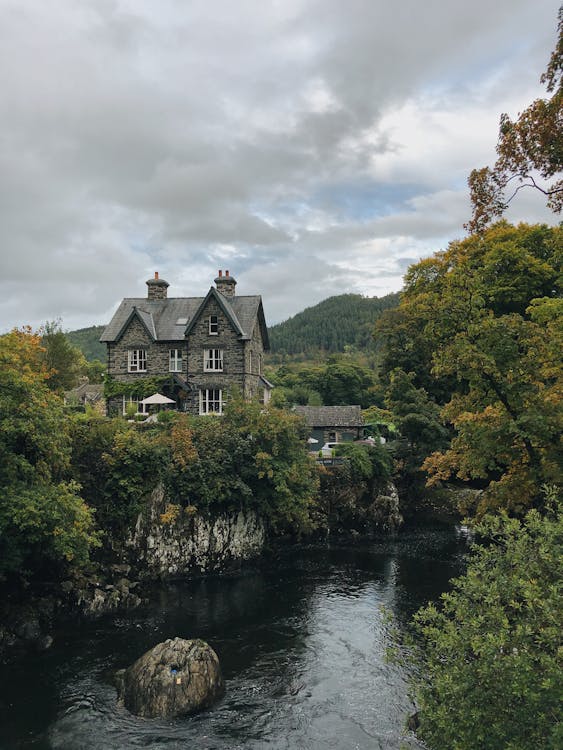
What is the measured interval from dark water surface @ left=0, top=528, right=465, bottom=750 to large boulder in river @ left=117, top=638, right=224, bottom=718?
376 mm

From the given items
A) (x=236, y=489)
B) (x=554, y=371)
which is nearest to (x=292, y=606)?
(x=236, y=489)

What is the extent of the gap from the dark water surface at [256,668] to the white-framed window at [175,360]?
22.3m

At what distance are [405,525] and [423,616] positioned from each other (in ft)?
110

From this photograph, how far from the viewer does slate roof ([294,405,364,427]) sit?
61250mm

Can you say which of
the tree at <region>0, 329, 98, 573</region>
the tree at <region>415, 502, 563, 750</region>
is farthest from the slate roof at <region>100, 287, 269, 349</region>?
the tree at <region>415, 502, 563, 750</region>

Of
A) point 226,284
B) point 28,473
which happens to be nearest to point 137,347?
point 226,284

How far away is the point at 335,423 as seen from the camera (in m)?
61.6

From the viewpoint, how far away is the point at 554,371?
1672 centimetres

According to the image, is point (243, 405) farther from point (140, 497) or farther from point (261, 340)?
point (261, 340)

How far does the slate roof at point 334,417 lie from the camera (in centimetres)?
6125

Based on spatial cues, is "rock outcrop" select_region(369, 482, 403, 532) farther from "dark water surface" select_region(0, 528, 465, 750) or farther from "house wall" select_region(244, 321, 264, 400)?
"house wall" select_region(244, 321, 264, 400)

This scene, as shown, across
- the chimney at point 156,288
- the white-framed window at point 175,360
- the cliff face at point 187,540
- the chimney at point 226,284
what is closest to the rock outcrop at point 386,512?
the cliff face at point 187,540

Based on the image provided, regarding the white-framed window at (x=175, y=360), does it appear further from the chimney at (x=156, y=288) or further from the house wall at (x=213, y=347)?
the chimney at (x=156, y=288)

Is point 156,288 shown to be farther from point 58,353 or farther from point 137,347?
point 58,353
